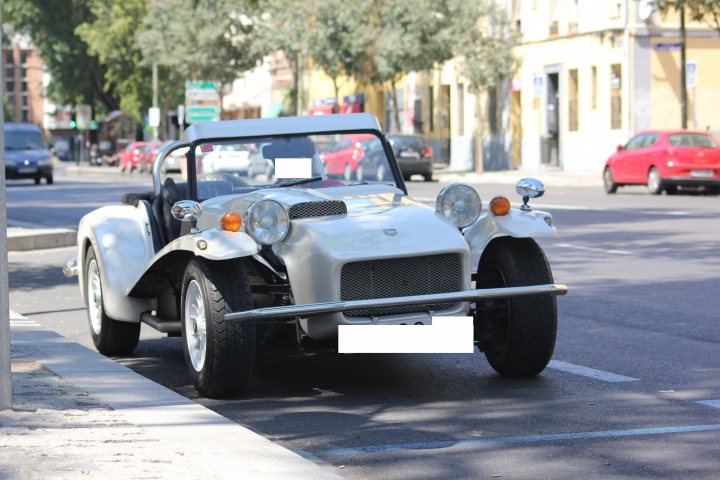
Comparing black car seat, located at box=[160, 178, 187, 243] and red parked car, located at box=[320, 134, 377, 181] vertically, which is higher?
red parked car, located at box=[320, 134, 377, 181]

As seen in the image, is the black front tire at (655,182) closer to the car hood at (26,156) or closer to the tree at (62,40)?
the car hood at (26,156)

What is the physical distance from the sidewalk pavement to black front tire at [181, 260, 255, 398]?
27 cm

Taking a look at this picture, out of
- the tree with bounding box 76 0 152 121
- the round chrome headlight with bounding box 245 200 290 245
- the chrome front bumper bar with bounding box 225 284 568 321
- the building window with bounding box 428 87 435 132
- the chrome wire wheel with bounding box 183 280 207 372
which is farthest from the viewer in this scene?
the tree with bounding box 76 0 152 121

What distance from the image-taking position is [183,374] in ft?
29.3

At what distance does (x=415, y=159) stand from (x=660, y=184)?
1342cm

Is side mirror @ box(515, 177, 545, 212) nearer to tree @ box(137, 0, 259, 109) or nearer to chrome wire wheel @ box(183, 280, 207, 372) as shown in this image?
chrome wire wheel @ box(183, 280, 207, 372)

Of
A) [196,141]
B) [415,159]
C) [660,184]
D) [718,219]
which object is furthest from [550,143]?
[196,141]

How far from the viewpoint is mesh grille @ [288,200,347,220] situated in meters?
7.97

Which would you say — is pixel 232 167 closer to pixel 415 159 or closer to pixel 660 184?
pixel 660 184

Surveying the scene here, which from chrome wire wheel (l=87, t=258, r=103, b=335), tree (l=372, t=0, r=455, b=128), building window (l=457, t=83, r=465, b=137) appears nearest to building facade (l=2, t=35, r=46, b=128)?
building window (l=457, t=83, r=465, b=137)

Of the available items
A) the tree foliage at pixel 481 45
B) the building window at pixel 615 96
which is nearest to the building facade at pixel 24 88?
the tree foliage at pixel 481 45

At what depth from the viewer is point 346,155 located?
32.3 feet

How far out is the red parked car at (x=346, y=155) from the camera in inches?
369

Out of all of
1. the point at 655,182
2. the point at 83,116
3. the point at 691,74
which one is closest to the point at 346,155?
the point at 655,182
